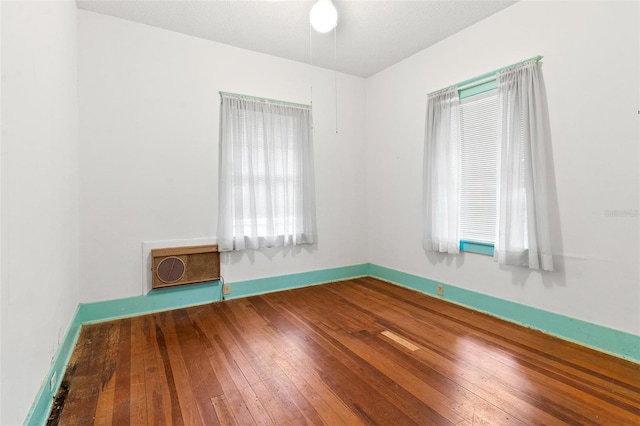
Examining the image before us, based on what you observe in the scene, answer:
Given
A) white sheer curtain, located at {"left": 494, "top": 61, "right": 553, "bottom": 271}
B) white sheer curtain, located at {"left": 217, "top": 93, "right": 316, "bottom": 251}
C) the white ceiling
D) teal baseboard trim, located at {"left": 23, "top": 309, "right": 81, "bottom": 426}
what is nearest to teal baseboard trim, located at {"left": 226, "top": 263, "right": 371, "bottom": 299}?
white sheer curtain, located at {"left": 217, "top": 93, "right": 316, "bottom": 251}

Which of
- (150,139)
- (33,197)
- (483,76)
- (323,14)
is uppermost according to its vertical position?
(323,14)

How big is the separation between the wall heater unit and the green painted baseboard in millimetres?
116

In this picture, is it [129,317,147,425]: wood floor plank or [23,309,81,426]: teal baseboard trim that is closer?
[23,309,81,426]: teal baseboard trim

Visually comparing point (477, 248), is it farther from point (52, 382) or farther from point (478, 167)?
point (52, 382)

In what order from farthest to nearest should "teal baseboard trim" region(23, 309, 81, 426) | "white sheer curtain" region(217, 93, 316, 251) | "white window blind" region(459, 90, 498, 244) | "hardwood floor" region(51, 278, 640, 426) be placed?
"white sheer curtain" region(217, 93, 316, 251)
"white window blind" region(459, 90, 498, 244)
"hardwood floor" region(51, 278, 640, 426)
"teal baseboard trim" region(23, 309, 81, 426)

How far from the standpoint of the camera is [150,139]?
132 inches

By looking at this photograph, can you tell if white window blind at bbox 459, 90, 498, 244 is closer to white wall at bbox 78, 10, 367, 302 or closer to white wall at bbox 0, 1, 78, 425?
white wall at bbox 78, 10, 367, 302

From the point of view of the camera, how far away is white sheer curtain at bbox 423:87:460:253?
350 centimetres

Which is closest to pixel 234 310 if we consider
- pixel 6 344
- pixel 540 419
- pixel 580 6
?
pixel 6 344

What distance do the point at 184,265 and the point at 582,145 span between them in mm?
3879

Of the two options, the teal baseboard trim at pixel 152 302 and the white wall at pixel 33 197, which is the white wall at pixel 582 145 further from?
the white wall at pixel 33 197

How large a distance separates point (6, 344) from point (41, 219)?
2.57ft

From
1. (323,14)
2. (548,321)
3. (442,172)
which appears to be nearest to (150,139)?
(323,14)

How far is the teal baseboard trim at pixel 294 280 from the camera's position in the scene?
384 cm
